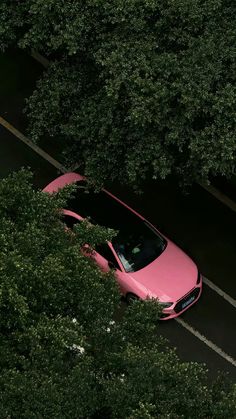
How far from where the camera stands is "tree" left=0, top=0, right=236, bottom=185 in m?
15.1

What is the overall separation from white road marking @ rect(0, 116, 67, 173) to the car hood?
4092 mm

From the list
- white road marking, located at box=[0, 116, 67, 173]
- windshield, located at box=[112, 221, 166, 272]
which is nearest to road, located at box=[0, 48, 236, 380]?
white road marking, located at box=[0, 116, 67, 173]

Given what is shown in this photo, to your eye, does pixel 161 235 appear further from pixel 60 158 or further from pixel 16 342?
pixel 16 342

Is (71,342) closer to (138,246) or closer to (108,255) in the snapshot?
(108,255)

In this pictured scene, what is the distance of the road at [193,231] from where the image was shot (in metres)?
17.6

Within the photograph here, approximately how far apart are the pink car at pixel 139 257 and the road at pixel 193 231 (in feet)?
1.88

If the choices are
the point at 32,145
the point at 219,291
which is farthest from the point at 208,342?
the point at 32,145

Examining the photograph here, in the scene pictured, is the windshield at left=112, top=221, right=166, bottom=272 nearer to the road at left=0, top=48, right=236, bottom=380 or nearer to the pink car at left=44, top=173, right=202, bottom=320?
the pink car at left=44, top=173, right=202, bottom=320

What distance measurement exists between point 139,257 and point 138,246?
0.83ft

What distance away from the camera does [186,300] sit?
695 inches

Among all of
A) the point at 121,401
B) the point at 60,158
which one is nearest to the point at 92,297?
the point at 121,401

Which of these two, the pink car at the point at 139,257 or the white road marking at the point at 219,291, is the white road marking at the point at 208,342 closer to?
the pink car at the point at 139,257

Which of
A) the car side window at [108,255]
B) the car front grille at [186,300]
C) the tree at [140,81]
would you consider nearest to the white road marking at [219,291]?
the car front grille at [186,300]

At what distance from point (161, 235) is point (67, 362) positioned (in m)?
6.71
